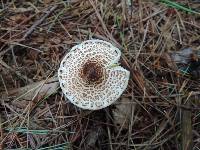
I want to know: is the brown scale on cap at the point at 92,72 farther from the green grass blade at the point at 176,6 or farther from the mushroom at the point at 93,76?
the green grass blade at the point at 176,6

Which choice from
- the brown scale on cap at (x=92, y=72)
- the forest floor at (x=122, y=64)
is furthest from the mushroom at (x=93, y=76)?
the forest floor at (x=122, y=64)

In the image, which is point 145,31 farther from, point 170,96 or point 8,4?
point 8,4

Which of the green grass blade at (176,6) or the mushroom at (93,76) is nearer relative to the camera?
the mushroom at (93,76)

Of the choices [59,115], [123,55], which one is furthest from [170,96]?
[59,115]

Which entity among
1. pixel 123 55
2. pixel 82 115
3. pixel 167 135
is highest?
pixel 123 55

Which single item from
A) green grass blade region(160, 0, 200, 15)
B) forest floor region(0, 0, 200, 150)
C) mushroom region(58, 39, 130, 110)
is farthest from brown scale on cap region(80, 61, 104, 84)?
green grass blade region(160, 0, 200, 15)

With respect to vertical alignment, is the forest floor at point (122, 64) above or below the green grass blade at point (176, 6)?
below

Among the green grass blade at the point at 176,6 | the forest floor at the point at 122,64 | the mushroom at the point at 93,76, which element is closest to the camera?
the mushroom at the point at 93,76
